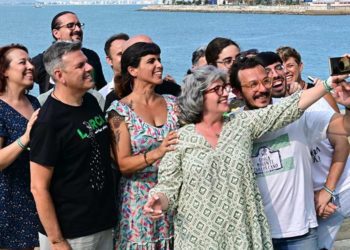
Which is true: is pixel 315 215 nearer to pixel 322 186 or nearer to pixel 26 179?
pixel 322 186

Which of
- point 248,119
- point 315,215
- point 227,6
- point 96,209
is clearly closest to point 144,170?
point 96,209

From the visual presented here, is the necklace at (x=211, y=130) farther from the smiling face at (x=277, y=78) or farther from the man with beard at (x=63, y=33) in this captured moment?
the man with beard at (x=63, y=33)

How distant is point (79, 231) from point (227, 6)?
122m

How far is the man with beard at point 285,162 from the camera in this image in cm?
316

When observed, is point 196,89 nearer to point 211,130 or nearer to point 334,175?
point 211,130

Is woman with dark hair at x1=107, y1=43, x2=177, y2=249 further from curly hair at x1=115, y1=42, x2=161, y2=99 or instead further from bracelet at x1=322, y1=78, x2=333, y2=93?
bracelet at x1=322, y1=78, x2=333, y2=93

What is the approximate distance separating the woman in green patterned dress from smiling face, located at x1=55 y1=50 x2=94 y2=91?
0.55 m

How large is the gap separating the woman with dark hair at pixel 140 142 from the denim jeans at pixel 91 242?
0.09 meters

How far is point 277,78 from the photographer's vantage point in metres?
3.46

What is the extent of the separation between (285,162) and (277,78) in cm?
56

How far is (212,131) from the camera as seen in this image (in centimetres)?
314

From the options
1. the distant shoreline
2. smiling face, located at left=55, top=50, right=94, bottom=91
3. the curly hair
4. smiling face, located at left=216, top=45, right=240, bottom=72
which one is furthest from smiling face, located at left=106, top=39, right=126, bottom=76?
the distant shoreline

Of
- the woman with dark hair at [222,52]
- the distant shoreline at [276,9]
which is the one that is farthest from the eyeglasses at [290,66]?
the distant shoreline at [276,9]

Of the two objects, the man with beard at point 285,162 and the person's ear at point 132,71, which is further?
the person's ear at point 132,71
